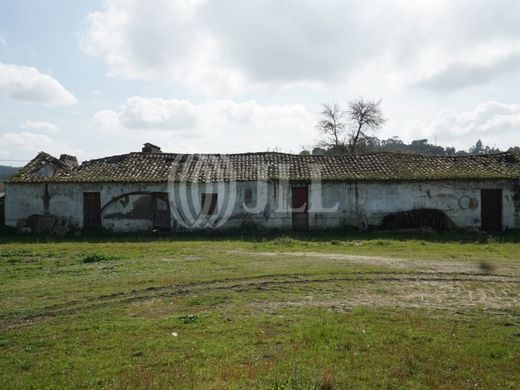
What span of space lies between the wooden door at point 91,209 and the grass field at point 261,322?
8.67 meters

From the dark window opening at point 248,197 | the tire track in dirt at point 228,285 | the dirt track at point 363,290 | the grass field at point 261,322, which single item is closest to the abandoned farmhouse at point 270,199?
the dark window opening at point 248,197

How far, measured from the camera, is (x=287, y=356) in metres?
6.00

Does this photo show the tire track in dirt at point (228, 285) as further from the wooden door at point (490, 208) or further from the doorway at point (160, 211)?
the doorway at point (160, 211)

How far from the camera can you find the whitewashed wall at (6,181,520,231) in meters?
22.3

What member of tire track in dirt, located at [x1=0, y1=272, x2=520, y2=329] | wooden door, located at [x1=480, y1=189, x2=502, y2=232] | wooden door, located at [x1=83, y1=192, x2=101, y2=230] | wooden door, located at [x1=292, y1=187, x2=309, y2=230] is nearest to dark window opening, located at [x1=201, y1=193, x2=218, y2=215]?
wooden door, located at [x1=292, y1=187, x2=309, y2=230]

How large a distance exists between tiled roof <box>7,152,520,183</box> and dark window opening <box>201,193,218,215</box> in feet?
2.44

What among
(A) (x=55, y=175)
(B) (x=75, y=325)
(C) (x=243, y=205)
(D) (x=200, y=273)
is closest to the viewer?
(B) (x=75, y=325)

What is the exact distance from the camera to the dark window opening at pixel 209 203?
22844 mm

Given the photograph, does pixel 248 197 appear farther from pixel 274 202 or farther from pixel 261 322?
pixel 261 322

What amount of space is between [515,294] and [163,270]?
7736mm

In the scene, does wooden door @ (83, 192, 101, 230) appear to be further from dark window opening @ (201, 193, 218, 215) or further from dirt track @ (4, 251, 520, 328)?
dirt track @ (4, 251, 520, 328)

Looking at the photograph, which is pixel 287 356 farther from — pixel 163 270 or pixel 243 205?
pixel 243 205

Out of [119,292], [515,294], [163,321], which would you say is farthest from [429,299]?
[119,292]

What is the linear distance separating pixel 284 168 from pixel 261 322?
1707 cm
